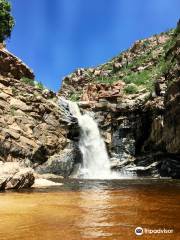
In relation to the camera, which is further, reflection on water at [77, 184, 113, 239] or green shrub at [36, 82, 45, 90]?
green shrub at [36, 82, 45, 90]

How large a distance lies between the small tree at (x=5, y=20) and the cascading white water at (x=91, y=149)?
13618mm

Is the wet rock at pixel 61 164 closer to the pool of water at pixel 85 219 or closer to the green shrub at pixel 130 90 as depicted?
the green shrub at pixel 130 90

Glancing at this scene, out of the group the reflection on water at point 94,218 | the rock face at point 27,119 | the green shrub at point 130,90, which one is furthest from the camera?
the green shrub at point 130,90

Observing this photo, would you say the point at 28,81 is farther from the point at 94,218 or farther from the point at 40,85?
the point at 94,218

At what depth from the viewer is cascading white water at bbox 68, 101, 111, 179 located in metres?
45.2

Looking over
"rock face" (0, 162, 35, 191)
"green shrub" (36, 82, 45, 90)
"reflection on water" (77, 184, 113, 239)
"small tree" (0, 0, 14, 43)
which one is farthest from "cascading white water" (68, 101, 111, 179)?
"reflection on water" (77, 184, 113, 239)

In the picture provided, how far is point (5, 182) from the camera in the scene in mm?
21047

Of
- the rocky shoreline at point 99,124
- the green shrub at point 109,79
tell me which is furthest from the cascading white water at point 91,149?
the green shrub at point 109,79

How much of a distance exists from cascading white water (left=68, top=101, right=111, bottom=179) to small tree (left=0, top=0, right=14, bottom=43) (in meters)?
→ 13.6

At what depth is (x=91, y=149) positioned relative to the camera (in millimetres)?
47156

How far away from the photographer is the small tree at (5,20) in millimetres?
46375

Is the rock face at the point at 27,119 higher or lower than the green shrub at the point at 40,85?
lower

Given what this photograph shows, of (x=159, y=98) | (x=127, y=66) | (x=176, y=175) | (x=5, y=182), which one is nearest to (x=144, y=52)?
(x=127, y=66)

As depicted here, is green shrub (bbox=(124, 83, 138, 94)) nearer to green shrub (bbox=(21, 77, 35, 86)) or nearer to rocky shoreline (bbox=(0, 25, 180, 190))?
rocky shoreline (bbox=(0, 25, 180, 190))
